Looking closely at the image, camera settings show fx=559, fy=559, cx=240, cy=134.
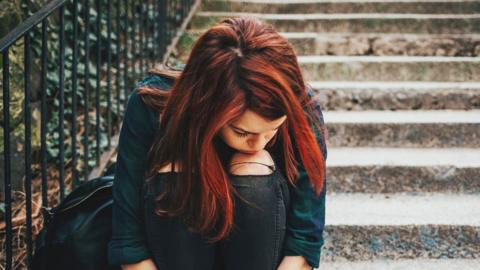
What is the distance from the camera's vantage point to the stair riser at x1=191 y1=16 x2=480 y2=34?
3.71 meters

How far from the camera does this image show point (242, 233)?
140 centimetres

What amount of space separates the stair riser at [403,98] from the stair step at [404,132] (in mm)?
261

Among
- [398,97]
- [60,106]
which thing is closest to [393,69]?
[398,97]

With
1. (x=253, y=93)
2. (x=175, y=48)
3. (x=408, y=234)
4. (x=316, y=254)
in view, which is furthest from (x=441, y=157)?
(x=175, y=48)

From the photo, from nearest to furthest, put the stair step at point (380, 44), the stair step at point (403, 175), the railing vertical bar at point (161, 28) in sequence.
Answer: the stair step at point (403, 175), the railing vertical bar at point (161, 28), the stair step at point (380, 44)

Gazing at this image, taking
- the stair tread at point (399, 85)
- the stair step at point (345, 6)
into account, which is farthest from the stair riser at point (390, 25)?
the stair tread at point (399, 85)

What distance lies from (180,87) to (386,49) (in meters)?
2.52

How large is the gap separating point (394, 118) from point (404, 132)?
10 centimetres

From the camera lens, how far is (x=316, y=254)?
150cm

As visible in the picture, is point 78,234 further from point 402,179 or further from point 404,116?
point 404,116

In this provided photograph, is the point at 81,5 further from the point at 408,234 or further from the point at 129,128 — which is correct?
the point at 408,234

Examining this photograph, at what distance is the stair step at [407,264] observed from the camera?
1.99 m

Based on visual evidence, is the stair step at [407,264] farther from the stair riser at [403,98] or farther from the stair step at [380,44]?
the stair step at [380,44]

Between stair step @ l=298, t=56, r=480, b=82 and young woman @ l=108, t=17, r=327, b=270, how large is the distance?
5.77 ft
